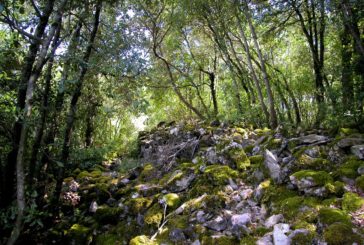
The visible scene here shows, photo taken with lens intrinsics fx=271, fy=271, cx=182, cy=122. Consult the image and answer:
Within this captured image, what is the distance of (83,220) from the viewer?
4.69m

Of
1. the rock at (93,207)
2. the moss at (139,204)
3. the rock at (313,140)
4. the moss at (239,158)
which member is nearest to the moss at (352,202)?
the rock at (313,140)

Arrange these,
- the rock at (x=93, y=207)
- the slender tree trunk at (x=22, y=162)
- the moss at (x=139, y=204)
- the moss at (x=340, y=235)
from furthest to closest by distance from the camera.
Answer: the rock at (x=93, y=207) → the moss at (x=139, y=204) → the slender tree trunk at (x=22, y=162) → the moss at (x=340, y=235)

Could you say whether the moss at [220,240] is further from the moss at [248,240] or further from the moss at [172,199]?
the moss at [172,199]

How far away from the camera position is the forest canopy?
350cm

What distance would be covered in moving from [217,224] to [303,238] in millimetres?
1077

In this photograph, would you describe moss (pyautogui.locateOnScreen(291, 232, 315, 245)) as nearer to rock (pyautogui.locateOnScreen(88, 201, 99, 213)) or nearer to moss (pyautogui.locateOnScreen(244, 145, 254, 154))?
moss (pyautogui.locateOnScreen(244, 145, 254, 154))

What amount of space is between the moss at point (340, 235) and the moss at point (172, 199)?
2.29 m

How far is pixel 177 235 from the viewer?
3.50m

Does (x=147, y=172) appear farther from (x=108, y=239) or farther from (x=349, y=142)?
(x=349, y=142)

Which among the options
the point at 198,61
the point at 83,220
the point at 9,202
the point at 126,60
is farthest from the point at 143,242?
the point at 198,61

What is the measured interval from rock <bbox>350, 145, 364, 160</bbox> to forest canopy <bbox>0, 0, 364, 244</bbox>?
1168 millimetres

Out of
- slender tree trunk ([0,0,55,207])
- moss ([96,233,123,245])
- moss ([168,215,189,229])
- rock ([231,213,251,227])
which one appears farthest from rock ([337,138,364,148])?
slender tree trunk ([0,0,55,207])

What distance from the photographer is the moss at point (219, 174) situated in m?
4.42

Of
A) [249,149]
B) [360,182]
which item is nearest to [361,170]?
[360,182]
